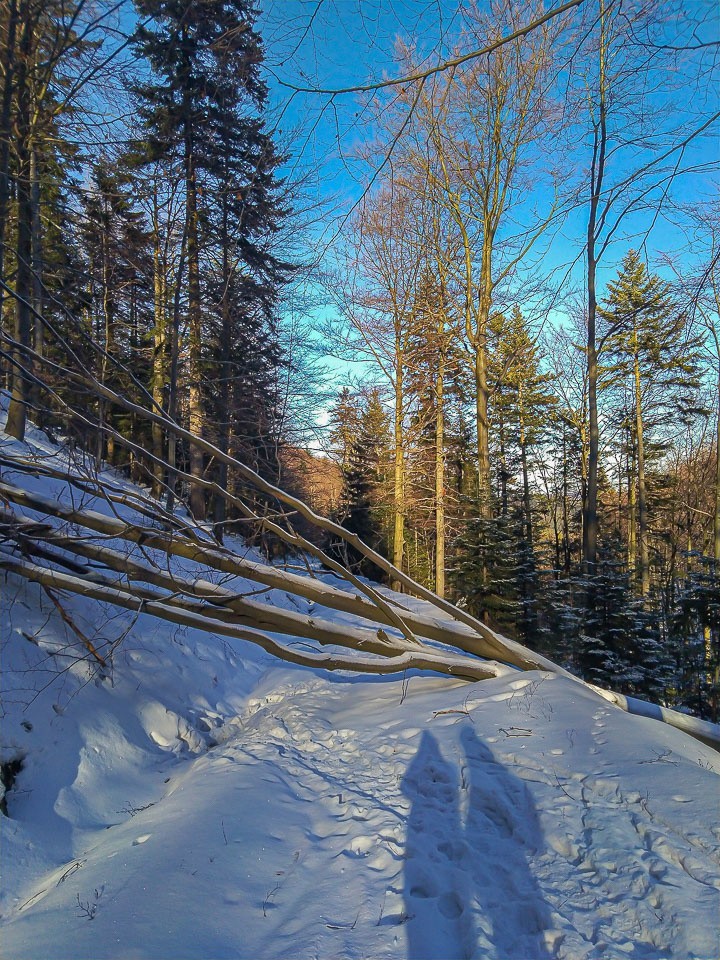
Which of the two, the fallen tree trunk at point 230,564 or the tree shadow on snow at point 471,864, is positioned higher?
the fallen tree trunk at point 230,564

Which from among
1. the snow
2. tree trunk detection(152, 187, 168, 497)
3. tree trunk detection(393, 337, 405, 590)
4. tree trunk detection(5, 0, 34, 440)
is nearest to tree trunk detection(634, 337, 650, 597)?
tree trunk detection(393, 337, 405, 590)

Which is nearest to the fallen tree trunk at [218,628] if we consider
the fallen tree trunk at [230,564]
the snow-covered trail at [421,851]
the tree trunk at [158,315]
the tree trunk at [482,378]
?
the fallen tree trunk at [230,564]

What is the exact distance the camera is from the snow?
6.92ft

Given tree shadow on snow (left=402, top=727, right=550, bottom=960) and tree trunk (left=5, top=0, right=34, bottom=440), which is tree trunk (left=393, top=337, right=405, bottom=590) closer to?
tree trunk (left=5, top=0, right=34, bottom=440)

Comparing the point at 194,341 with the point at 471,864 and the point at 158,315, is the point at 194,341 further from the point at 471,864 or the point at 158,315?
the point at 471,864

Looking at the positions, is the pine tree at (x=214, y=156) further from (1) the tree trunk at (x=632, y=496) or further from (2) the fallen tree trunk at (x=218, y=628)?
(1) the tree trunk at (x=632, y=496)

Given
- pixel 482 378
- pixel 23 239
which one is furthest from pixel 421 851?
pixel 482 378

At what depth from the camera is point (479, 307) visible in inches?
551

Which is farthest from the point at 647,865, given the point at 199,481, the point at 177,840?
the point at 199,481

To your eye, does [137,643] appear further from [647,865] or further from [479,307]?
[479,307]

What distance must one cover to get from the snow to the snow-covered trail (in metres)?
0.01

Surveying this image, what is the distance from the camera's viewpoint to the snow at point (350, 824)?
2109mm

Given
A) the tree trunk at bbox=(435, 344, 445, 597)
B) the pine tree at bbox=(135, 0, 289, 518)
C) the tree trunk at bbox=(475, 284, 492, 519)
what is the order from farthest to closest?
the tree trunk at bbox=(435, 344, 445, 597) → the tree trunk at bbox=(475, 284, 492, 519) → the pine tree at bbox=(135, 0, 289, 518)

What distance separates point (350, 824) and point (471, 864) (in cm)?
84
